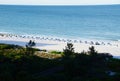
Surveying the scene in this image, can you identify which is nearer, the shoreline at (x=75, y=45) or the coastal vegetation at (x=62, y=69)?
the coastal vegetation at (x=62, y=69)

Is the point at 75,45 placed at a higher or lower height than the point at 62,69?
higher

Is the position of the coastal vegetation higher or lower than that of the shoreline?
lower

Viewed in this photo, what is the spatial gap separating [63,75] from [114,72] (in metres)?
8.58

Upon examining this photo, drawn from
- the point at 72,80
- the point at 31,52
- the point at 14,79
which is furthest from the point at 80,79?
the point at 31,52

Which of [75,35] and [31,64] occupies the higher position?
[75,35]

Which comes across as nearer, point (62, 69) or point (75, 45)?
point (62, 69)

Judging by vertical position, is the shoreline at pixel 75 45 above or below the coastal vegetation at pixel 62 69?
above

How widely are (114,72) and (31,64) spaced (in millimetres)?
9267

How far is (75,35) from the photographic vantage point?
346ft

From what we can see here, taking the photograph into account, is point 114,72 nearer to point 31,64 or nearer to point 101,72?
point 101,72

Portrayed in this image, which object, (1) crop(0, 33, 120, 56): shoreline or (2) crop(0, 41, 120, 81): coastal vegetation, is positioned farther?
(1) crop(0, 33, 120, 56): shoreline

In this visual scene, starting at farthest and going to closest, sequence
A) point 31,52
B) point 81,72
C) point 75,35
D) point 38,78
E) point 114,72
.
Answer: point 75,35, point 31,52, point 114,72, point 81,72, point 38,78

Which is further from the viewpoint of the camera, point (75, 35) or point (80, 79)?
point (75, 35)

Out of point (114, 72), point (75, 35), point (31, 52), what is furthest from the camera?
point (75, 35)
